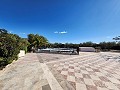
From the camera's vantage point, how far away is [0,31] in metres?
5.18

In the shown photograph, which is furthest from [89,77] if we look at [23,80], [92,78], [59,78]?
[23,80]

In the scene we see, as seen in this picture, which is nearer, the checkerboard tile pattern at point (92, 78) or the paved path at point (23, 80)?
the paved path at point (23, 80)

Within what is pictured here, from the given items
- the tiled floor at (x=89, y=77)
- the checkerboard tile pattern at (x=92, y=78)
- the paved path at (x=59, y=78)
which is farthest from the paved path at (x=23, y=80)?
the checkerboard tile pattern at (x=92, y=78)

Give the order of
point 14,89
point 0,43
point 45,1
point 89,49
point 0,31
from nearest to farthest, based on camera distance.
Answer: point 14,89 < point 0,43 < point 0,31 < point 45,1 < point 89,49

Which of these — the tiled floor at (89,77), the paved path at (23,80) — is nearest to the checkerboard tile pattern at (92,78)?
the tiled floor at (89,77)

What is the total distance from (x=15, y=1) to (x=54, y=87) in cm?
941

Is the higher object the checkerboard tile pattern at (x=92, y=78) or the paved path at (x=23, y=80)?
the paved path at (x=23, y=80)

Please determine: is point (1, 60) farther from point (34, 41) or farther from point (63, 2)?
point (34, 41)

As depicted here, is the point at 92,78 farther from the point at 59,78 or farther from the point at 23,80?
the point at 23,80

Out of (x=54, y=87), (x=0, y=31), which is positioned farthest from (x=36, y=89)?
(x=0, y=31)

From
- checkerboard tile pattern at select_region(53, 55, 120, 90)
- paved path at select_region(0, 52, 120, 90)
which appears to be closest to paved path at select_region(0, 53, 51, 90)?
paved path at select_region(0, 52, 120, 90)

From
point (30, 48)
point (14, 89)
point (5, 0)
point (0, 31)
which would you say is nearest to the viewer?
point (14, 89)

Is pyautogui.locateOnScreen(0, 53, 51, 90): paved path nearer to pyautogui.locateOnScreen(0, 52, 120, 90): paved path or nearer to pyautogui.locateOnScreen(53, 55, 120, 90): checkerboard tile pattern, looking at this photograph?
pyautogui.locateOnScreen(0, 52, 120, 90): paved path

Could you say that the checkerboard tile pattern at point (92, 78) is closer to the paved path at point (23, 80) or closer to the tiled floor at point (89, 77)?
the tiled floor at point (89, 77)
